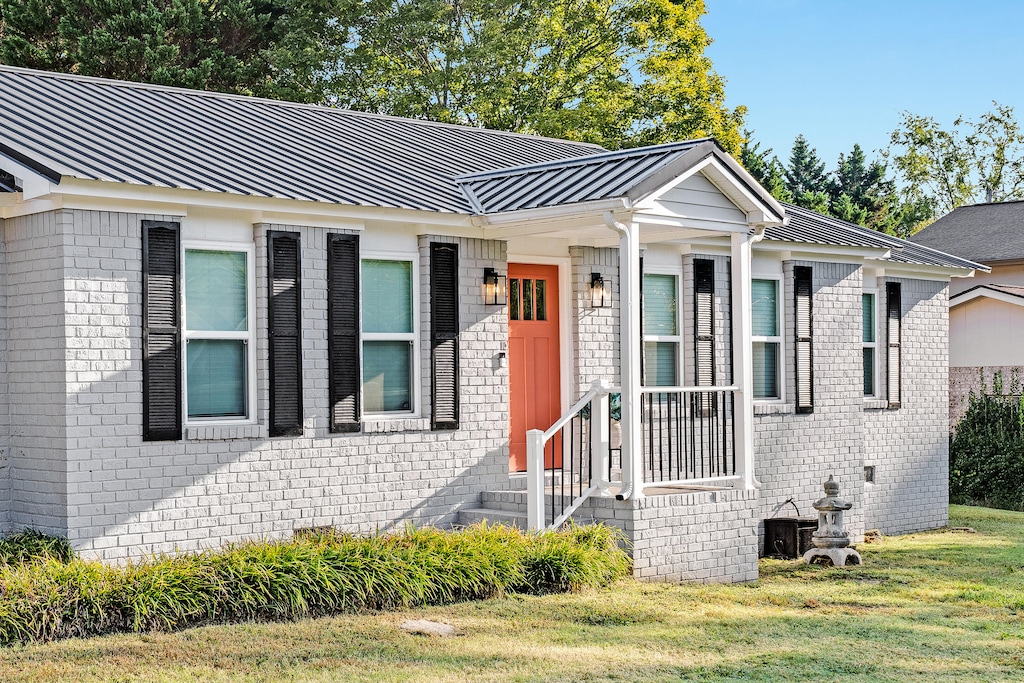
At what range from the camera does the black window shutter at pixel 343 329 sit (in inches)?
419

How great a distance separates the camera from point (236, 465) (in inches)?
396

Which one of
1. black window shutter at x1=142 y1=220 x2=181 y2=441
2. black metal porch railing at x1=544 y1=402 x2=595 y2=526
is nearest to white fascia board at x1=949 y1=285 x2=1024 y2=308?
black metal porch railing at x1=544 y1=402 x2=595 y2=526

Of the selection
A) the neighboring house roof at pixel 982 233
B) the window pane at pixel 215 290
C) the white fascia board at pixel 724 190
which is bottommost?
the window pane at pixel 215 290

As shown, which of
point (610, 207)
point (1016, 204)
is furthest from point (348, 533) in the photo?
point (1016, 204)

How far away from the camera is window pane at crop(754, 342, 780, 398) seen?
14273 millimetres

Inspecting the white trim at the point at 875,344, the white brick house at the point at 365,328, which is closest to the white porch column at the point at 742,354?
the white brick house at the point at 365,328

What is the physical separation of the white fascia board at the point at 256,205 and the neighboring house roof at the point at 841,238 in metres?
4.79

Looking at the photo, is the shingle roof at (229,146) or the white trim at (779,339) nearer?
the shingle roof at (229,146)

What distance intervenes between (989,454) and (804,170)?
2432 cm

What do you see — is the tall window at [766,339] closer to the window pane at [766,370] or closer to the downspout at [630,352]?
the window pane at [766,370]

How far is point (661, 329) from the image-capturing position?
43.8 feet

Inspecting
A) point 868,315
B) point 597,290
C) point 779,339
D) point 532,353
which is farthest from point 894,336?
point 532,353

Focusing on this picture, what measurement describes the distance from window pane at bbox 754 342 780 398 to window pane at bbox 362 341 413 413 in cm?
474

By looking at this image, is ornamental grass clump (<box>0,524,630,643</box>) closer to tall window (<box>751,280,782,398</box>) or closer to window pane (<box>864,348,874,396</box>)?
tall window (<box>751,280,782,398</box>)
